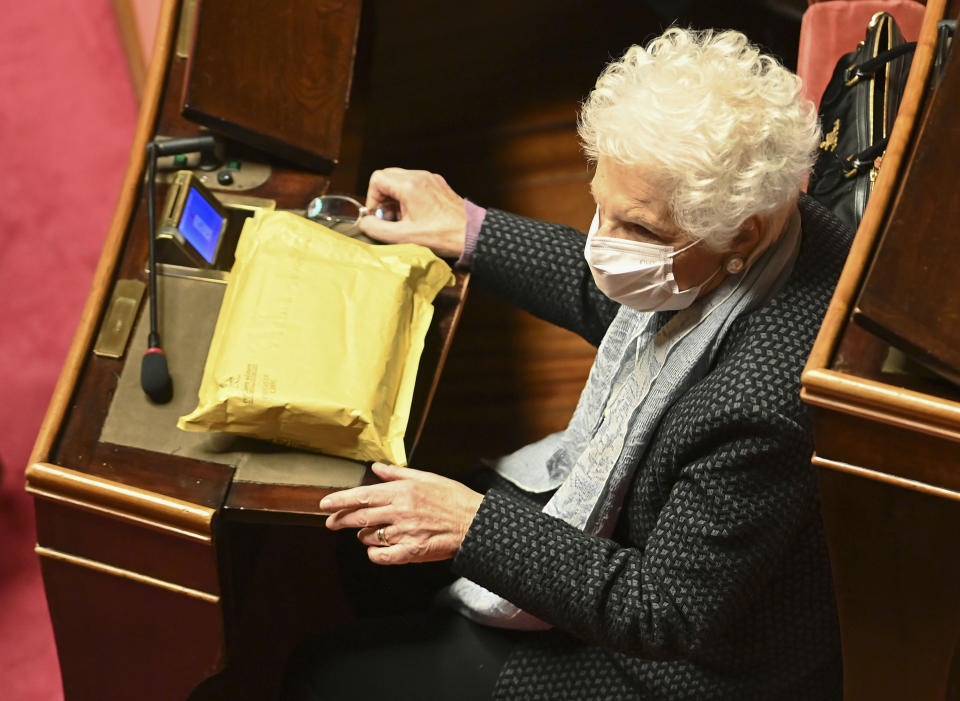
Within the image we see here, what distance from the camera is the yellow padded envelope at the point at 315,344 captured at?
1.14 metres

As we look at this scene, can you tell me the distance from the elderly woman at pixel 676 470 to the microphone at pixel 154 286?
241mm

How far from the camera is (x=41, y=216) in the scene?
2143mm

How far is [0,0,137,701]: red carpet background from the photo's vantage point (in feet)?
5.74

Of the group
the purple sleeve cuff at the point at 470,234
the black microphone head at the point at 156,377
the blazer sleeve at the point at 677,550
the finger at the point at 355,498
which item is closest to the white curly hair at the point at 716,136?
the blazer sleeve at the point at 677,550

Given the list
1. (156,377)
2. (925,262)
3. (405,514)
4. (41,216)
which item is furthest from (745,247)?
(41,216)

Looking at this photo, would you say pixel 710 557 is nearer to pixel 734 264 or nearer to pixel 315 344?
pixel 734 264

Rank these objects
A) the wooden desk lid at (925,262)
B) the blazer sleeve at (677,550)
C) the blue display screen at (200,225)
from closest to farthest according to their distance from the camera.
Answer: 1. the wooden desk lid at (925,262)
2. the blazer sleeve at (677,550)
3. the blue display screen at (200,225)

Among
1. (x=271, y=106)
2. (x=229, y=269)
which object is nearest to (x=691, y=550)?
(x=229, y=269)

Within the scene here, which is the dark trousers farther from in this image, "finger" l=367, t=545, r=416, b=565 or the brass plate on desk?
the brass plate on desk

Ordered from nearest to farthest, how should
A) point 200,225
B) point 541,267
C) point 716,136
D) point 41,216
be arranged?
point 716,136 < point 200,225 < point 541,267 < point 41,216

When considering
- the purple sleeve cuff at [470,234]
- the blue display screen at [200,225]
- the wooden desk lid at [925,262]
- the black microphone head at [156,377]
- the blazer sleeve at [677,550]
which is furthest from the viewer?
the purple sleeve cuff at [470,234]

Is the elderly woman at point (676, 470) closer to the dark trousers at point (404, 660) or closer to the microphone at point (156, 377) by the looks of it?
the dark trousers at point (404, 660)

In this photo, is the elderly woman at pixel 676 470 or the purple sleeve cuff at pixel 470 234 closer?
the elderly woman at pixel 676 470

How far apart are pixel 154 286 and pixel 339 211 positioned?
28 cm
